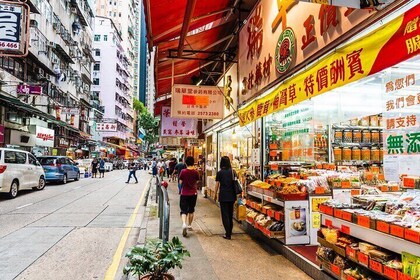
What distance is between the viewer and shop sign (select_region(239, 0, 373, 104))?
4.81 m

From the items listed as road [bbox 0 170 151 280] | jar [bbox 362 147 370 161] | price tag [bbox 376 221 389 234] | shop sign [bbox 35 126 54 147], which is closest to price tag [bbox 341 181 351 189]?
price tag [bbox 376 221 389 234]

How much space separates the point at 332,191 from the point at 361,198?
145cm

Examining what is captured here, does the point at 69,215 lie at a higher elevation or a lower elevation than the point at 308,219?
lower

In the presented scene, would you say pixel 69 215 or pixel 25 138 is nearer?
pixel 69 215

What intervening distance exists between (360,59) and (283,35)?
296 cm

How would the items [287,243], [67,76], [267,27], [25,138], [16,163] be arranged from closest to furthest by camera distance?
[287,243]
[267,27]
[16,163]
[25,138]
[67,76]

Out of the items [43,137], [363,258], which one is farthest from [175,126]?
[43,137]

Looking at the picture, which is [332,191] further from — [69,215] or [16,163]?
[16,163]

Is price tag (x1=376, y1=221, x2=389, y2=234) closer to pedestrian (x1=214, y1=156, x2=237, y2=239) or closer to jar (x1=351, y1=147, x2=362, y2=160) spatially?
pedestrian (x1=214, y1=156, x2=237, y2=239)

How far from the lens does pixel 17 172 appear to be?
1480 centimetres

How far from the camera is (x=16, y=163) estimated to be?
48.8 ft

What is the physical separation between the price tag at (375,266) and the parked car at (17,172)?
1399 centimetres

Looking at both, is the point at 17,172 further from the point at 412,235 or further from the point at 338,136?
the point at 412,235

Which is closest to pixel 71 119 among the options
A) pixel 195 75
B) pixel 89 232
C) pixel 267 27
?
pixel 195 75
